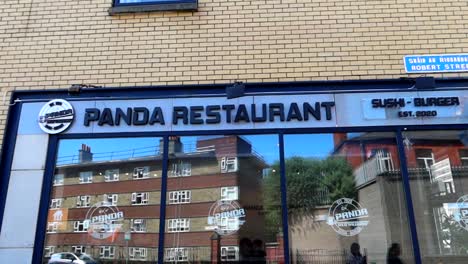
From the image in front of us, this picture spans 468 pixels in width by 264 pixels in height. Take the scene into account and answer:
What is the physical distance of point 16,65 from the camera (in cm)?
616

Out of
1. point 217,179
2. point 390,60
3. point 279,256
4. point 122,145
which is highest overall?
point 390,60

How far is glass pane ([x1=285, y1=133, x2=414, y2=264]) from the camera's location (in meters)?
5.29

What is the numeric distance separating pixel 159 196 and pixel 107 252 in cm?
92

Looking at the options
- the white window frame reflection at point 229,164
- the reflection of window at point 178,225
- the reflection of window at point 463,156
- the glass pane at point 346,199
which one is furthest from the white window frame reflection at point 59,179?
the reflection of window at point 463,156

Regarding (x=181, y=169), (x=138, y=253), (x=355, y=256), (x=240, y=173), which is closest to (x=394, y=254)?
(x=355, y=256)

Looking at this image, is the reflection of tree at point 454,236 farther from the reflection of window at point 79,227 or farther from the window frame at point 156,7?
the reflection of window at point 79,227

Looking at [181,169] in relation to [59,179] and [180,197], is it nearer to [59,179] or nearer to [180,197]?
[180,197]

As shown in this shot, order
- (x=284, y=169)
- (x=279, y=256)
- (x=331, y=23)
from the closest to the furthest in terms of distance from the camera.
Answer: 1. (x=279, y=256)
2. (x=284, y=169)
3. (x=331, y=23)

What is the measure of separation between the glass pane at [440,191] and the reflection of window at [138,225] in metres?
3.30

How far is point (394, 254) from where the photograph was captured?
524cm

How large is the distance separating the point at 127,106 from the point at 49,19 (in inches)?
72.5

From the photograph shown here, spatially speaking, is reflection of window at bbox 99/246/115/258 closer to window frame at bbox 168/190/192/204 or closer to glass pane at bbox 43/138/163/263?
glass pane at bbox 43/138/163/263

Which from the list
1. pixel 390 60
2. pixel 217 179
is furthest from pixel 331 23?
pixel 217 179

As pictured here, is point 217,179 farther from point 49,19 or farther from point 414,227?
point 49,19
